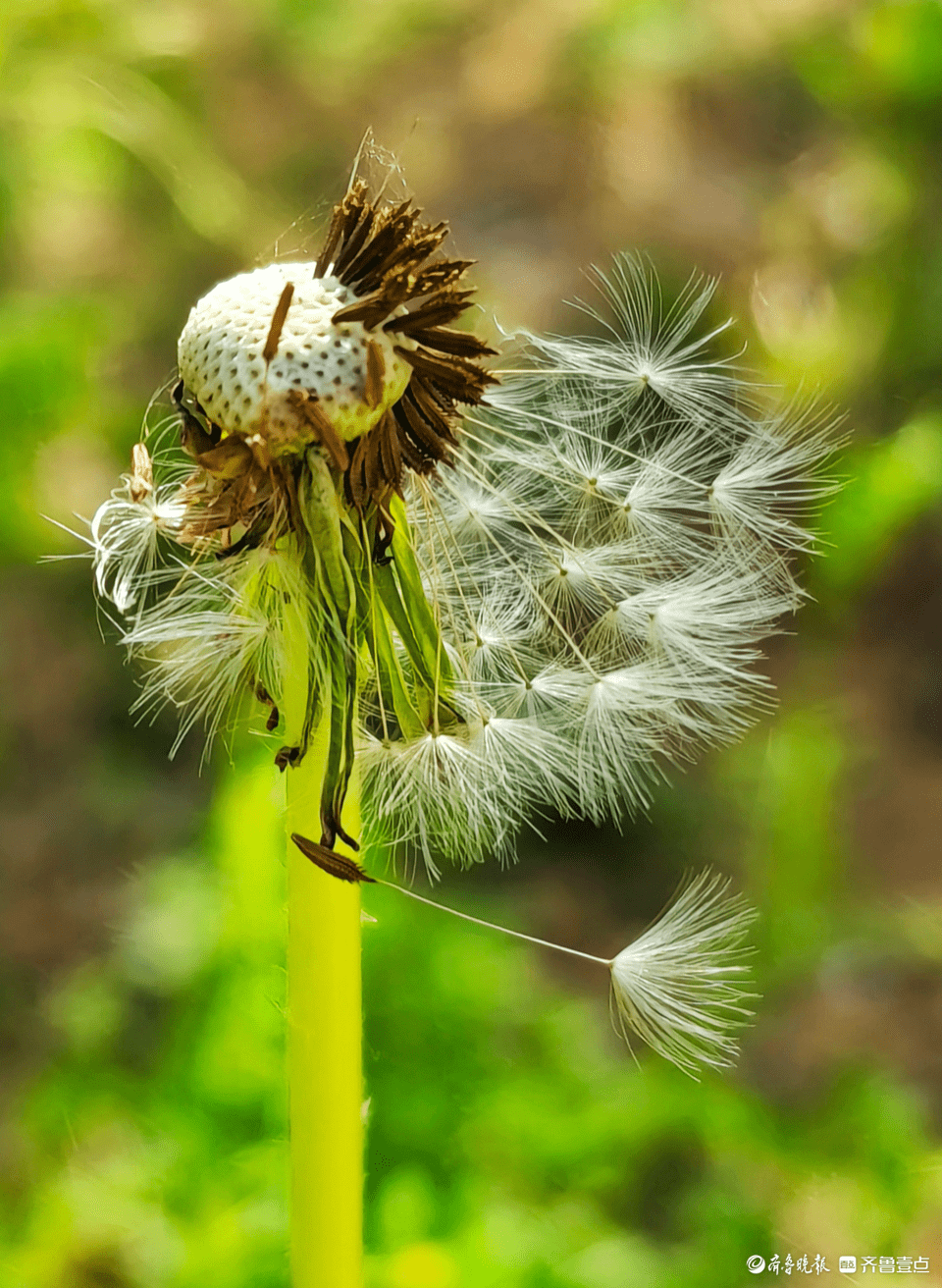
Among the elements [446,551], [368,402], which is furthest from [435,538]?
[368,402]

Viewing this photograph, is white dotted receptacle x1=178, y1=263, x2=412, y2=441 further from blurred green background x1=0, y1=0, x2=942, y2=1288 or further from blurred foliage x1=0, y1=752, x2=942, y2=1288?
blurred foliage x1=0, y1=752, x2=942, y2=1288

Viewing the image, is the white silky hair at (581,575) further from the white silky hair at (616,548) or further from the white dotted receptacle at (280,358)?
the white dotted receptacle at (280,358)

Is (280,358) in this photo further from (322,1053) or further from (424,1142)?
(424,1142)

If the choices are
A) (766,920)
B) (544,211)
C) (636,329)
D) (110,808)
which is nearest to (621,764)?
(636,329)

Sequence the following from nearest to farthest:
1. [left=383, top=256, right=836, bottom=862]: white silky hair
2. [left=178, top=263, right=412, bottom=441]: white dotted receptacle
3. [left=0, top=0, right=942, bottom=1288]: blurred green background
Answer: [left=178, top=263, right=412, bottom=441]: white dotted receptacle, [left=383, top=256, right=836, bottom=862]: white silky hair, [left=0, top=0, right=942, bottom=1288]: blurred green background

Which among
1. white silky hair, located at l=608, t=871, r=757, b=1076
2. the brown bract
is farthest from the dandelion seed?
the brown bract

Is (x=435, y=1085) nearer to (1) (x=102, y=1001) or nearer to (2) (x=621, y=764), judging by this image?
(2) (x=621, y=764)

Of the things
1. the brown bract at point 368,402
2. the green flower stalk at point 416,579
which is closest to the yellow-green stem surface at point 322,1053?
the green flower stalk at point 416,579

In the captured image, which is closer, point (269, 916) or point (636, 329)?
point (636, 329)
